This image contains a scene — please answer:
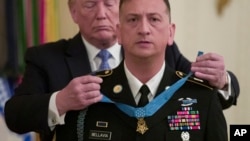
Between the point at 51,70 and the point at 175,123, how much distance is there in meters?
0.48

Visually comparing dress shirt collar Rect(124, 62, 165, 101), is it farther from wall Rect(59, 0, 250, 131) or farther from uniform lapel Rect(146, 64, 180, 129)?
wall Rect(59, 0, 250, 131)

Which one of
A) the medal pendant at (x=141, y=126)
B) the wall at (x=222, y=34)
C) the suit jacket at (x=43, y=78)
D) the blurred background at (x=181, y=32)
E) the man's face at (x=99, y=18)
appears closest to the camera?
the medal pendant at (x=141, y=126)

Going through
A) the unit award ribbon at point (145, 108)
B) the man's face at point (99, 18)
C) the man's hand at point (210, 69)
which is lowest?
the unit award ribbon at point (145, 108)

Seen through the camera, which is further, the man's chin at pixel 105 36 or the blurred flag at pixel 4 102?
the blurred flag at pixel 4 102

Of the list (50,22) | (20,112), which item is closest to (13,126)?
(20,112)

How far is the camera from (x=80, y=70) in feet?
4.25

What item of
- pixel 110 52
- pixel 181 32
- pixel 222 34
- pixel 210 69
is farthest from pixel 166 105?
pixel 222 34

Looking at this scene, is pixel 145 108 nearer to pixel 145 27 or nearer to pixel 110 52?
pixel 145 27

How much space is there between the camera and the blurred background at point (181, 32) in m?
1.64

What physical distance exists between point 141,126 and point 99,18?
46 cm

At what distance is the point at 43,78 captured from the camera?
1267 millimetres

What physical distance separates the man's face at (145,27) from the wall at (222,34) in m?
1.09

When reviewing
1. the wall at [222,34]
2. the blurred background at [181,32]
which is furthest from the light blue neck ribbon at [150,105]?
the wall at [222,34]

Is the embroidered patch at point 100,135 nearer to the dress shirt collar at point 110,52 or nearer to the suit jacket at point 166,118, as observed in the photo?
the suit jacket at point 166,118
